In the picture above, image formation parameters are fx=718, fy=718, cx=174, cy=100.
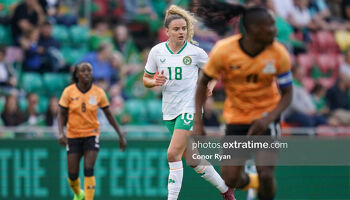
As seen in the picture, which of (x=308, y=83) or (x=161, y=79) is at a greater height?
(x=161, y=79)

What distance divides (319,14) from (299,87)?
12.1 feet

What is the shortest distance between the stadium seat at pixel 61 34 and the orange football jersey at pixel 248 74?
9.33 meters

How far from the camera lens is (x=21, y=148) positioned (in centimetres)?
1443

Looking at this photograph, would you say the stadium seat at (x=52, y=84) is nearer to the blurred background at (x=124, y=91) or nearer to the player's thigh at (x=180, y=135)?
the blurred background at (x=124, y=91)

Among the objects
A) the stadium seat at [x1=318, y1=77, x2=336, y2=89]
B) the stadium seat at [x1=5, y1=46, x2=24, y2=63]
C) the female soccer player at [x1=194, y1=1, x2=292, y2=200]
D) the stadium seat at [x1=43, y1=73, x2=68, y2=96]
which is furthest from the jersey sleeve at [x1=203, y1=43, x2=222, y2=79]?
the stadium seat at [x1=318, y1=77, x2=336, y2=89]

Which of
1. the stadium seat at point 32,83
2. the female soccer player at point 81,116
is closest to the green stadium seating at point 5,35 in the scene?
the stadium seat at point 32,83

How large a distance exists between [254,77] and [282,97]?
0.39 metres

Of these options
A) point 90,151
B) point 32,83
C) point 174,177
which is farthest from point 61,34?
point 174,177

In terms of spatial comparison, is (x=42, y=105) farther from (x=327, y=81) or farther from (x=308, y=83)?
(x=327, y=81)

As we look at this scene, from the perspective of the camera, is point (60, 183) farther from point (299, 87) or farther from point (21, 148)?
point (299, 87)

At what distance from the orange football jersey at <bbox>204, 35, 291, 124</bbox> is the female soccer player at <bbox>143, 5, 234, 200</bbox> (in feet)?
5.08

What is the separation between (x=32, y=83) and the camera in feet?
53.3

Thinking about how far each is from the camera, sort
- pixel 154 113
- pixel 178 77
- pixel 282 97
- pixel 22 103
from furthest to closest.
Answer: pixel 154 113 < pixel 22 103 < pixel 178 77 < pixel 282 97

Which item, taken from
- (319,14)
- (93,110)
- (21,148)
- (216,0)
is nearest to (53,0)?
(21,148)
